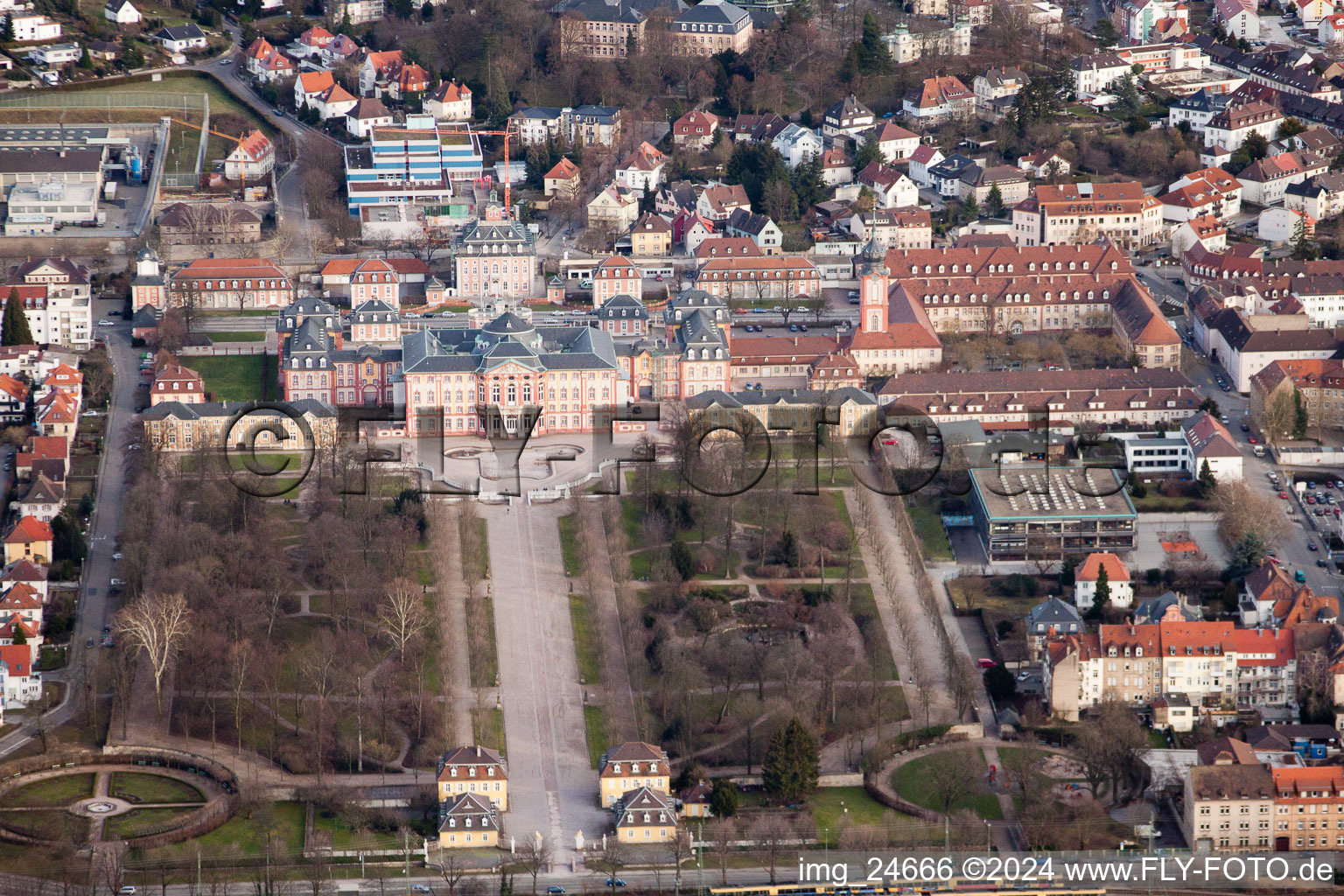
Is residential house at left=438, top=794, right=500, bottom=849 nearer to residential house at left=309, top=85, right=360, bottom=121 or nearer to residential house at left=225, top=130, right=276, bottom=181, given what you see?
residential house at left=225, top=130, right=276, bottom=181

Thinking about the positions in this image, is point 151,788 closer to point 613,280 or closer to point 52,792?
Result: point 52,792

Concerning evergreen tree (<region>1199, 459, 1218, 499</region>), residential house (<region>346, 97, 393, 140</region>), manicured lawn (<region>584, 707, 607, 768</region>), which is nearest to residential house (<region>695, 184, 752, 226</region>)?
residential house (<region>346, 97, 393, 140</region>)

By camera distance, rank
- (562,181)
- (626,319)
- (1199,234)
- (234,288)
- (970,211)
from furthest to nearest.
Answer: (562,181), (970,211), (1199,234), (234,288), (626,319)

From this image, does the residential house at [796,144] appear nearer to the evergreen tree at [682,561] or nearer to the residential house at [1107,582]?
the evergreen tree at [682,561]

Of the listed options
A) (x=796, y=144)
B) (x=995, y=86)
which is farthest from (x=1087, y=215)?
(x=995, y=86)

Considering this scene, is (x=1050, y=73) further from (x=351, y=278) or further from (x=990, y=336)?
(x=351, y=278)

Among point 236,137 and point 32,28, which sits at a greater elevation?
point 32,28
